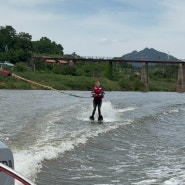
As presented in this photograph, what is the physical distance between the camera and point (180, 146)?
14273 millimetres

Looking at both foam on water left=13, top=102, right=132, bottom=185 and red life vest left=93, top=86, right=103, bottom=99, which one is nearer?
foam on water left=13, top=102, right=132, bottom=185

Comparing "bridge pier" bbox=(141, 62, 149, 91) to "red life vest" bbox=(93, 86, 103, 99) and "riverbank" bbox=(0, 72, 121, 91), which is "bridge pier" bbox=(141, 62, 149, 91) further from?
"red life vest" bbox=(93, 86, 103, 99)

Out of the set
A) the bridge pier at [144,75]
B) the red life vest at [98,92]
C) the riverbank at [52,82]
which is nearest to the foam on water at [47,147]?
the red life vest at [98,92]

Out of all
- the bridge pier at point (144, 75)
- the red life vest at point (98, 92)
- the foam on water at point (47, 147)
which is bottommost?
the foam on water at point (47, 147)

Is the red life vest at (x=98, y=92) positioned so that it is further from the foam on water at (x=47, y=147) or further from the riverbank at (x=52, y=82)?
the riverbank at (x=52, y=82)

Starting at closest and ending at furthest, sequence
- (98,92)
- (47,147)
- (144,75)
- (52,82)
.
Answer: (47,147) < (98,92) < (52,82) < (144,75)

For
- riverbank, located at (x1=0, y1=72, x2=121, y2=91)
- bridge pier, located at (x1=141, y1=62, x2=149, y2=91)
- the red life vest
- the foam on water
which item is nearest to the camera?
the foam on water

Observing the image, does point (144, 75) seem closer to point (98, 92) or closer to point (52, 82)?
point (52, 82)

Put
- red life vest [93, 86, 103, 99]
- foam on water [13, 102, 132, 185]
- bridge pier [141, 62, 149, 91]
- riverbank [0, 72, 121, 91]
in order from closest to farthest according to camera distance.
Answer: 1. foam on water [13, 102, 132, 185]
2. red life vest [93, 86, 103, 99]
3. riverbank [0, 72, 121, 91]
4. bridge pier [141, 62, 149, 91]

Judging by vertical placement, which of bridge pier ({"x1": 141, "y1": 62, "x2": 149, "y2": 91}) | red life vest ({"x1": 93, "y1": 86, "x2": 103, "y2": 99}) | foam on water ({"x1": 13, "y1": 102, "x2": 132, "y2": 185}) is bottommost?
foam on water ({"x1": 13, "y1": 102, "x2": 132, "y2": 185})

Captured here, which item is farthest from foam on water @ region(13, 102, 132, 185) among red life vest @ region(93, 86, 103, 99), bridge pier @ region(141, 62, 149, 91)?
bridge pier @ region(141, 62, 149, 91)

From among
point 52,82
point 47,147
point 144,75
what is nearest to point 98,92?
point 47,147

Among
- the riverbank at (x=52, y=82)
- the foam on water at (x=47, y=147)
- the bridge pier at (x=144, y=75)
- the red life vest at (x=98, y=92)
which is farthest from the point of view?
the bridge pier at (x=144, y=75)

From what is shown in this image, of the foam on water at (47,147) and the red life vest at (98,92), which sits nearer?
the foam on water at (47,147)
